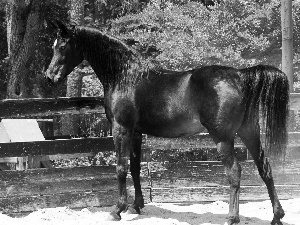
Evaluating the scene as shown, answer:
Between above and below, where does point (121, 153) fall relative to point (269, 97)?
below

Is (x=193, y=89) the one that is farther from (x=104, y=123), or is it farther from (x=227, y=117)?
(x=104, y=123)

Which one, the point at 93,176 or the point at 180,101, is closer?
the point at 180,101

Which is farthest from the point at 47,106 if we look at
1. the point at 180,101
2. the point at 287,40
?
the point at 287,40

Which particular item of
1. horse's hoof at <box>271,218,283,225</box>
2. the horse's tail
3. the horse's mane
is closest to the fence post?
the horse's tail

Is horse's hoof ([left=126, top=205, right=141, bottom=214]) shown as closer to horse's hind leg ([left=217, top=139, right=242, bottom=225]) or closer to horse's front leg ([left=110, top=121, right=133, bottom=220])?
horse's front leg ([left=110, top=121, right=133, bottom=220])

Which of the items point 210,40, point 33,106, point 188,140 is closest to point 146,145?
point 188,140

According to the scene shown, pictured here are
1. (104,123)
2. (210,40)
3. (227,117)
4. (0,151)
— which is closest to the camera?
(227,117)

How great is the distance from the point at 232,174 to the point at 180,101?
0.89 m

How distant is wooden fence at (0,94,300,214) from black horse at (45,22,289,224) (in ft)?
1.91

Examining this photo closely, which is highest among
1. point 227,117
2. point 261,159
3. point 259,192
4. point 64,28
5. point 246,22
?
point 246,22

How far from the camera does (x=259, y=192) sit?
6.55 metres

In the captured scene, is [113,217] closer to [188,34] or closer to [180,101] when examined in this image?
[180,101]

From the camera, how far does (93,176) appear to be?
6.34 m

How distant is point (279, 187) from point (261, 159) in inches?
54.5
